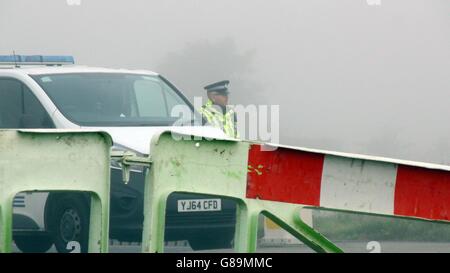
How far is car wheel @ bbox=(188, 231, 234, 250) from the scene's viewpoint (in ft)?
32.5

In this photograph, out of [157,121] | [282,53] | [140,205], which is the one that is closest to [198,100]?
[282,53]

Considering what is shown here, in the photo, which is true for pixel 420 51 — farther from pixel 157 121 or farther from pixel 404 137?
pixel 157 121

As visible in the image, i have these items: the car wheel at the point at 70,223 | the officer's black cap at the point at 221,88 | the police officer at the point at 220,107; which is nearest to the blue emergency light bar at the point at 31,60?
the police officer at the point at 220,107

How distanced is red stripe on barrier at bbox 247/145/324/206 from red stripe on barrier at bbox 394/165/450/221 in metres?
0.36

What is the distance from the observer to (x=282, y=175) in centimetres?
470

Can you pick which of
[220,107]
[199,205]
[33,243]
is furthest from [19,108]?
[220,107]

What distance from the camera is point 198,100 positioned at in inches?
932

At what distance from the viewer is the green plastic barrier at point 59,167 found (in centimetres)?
443

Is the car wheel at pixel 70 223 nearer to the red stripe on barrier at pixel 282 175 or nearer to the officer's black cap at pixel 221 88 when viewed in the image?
the red stripe on barrier at pixel 282 175

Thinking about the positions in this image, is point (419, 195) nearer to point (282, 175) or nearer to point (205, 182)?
point (282, 175)

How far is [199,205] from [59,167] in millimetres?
5197

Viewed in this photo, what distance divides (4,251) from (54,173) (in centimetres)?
34

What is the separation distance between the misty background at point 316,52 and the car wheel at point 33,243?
438 inches

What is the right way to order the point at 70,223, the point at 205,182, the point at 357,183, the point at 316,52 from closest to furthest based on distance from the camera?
the point at 205,182
the point at 357,183
the point at 70,223
the point at 316,52
